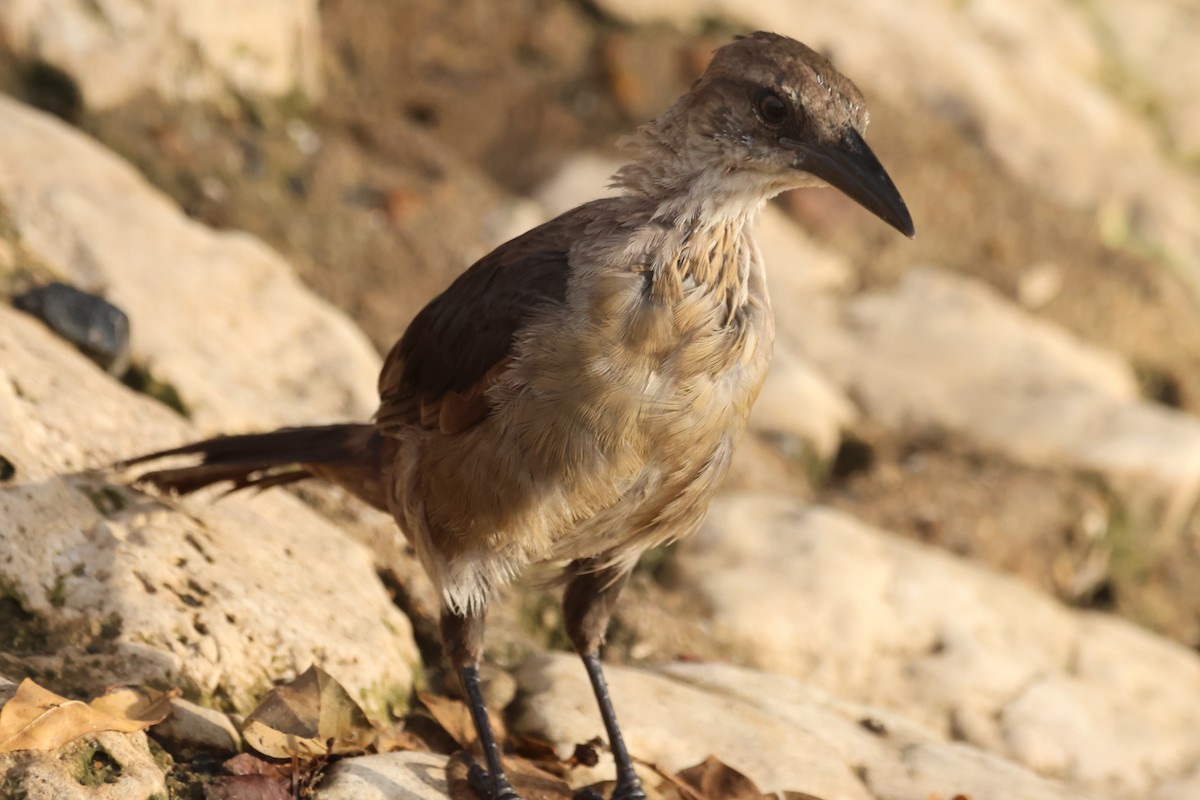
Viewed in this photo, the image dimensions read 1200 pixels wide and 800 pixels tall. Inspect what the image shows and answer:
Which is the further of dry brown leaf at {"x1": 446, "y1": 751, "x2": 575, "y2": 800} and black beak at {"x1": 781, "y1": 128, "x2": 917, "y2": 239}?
dry brown leaf at {"x1": 446, "y1": 751, "x2": 575, "y2": 800}

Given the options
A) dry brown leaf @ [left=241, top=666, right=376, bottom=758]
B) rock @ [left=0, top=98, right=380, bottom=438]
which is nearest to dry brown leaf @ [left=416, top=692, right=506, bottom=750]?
dry brown leaf @ [left=241, top=666, right=376, bottom=758]

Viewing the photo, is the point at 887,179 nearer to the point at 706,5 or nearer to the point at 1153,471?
the point at 1153,471

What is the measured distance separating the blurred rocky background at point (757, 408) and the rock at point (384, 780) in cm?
1

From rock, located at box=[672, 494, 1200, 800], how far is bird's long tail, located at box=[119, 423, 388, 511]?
1.26 m

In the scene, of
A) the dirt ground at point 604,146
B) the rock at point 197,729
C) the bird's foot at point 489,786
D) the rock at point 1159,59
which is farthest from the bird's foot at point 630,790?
the rock at point 1159,59

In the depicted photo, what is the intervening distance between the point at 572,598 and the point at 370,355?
150 centimetres

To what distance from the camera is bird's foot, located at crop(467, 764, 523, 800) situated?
9.89 ft

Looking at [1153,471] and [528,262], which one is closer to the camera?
[528,262]

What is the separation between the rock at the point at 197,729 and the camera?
111 inches

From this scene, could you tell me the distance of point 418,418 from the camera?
3.33m

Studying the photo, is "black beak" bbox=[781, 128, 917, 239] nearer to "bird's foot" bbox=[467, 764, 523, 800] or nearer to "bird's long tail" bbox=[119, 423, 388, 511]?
"bird's long tail" bbox=[119, 423, 388, 511]

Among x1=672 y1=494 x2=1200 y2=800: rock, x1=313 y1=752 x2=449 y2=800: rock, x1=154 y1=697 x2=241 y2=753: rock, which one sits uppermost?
x1=672 y1=494 x2=1200 y2=800: rock

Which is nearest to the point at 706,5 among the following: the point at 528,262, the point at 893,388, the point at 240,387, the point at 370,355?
the point at 893,388

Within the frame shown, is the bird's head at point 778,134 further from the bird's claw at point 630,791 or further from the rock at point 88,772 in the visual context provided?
the rock at point 88,772
